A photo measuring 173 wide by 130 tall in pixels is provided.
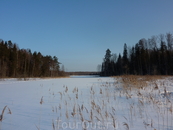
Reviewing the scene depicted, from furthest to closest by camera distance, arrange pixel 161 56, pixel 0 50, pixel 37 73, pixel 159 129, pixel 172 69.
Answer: pixel 37 73
pixel 161 56
pixel 172 69
pixel 0 50
pixel 159 129

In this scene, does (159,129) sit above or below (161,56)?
below

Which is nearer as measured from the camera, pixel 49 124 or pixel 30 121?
pixel 49 124

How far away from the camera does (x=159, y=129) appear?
1.46m

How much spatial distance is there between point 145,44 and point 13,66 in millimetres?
39337

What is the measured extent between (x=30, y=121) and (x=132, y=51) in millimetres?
40566

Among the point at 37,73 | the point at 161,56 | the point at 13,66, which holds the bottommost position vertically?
the point at 37,73

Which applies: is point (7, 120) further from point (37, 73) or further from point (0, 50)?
point (37, 73)

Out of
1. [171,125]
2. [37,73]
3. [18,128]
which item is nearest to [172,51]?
[171,125]

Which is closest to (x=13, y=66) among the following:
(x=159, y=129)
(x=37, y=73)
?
(x=37, y=73)

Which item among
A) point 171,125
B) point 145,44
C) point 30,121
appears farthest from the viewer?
point 145,44

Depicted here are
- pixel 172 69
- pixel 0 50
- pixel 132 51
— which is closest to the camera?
pixel 0 50

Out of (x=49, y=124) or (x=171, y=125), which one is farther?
(x=49, y=124)

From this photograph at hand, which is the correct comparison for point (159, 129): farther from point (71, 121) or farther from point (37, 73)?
point (37, 73)

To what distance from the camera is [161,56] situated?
1066 inches
